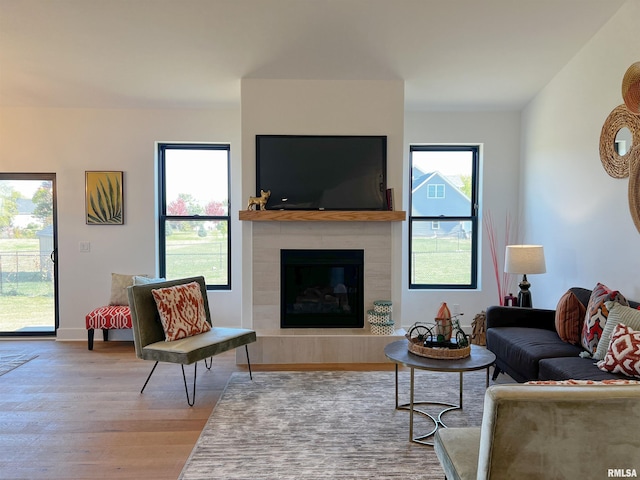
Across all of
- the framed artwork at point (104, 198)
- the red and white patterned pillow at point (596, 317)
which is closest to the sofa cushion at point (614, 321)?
the red and white patterned pillow at point (596, 317)

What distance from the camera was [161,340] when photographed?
3.38 m

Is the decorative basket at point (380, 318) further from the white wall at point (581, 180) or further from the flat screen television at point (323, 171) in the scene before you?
the white wall at point (581, 180)

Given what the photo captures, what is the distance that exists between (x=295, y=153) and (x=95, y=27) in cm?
189

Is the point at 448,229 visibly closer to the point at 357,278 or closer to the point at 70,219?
the point at 357,278

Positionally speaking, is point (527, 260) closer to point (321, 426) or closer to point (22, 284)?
point (321, 426)

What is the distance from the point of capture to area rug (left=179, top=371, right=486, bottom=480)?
226 centimetres

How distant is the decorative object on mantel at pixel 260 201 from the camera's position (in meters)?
3.99

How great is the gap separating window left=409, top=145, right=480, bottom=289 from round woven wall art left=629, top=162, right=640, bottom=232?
78.0 inches

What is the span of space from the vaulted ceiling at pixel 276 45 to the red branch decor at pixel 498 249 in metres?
1.35

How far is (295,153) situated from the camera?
Result: 4.15 metres

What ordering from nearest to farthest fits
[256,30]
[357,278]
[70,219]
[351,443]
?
[351,443] < [256,30] < [357,278] < [70,219]

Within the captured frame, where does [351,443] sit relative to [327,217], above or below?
below

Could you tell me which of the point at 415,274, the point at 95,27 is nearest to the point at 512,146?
the point at 415,274

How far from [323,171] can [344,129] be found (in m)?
0.45
